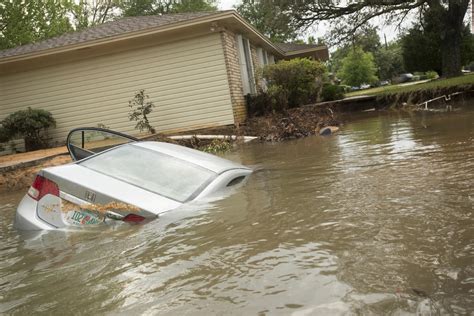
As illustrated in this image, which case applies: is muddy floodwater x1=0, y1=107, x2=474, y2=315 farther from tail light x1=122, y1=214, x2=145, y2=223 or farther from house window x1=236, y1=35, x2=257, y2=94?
house window x1=236, y1=35, x2=257, y2=94

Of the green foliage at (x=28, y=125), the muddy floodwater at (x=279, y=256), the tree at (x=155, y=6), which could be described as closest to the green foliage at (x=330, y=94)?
the green foliage at (x=28, y=125)

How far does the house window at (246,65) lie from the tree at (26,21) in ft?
53.0

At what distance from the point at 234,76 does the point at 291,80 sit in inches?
79.8

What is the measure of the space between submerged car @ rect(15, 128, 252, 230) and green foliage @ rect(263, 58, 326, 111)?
10824 mm

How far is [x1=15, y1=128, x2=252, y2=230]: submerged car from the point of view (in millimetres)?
3705

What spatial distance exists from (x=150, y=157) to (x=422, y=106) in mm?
14042

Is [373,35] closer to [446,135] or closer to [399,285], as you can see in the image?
[446,135]

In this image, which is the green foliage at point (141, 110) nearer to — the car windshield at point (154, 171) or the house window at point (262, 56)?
the house window at point (262, 56)

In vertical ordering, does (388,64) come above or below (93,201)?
above

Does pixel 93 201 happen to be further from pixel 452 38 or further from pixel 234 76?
pixel 452 38

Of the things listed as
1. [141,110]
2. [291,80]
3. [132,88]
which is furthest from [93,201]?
[291,80]

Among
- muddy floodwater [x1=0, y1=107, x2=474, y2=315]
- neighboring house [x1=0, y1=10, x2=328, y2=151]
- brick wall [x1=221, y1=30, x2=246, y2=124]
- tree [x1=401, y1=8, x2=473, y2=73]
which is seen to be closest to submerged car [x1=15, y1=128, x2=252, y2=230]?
muddy floodwater [x1=0, y1=107, x2=474, y2=315]

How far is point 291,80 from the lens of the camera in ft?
50.1

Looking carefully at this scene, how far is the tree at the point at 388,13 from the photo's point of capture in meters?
22.7
